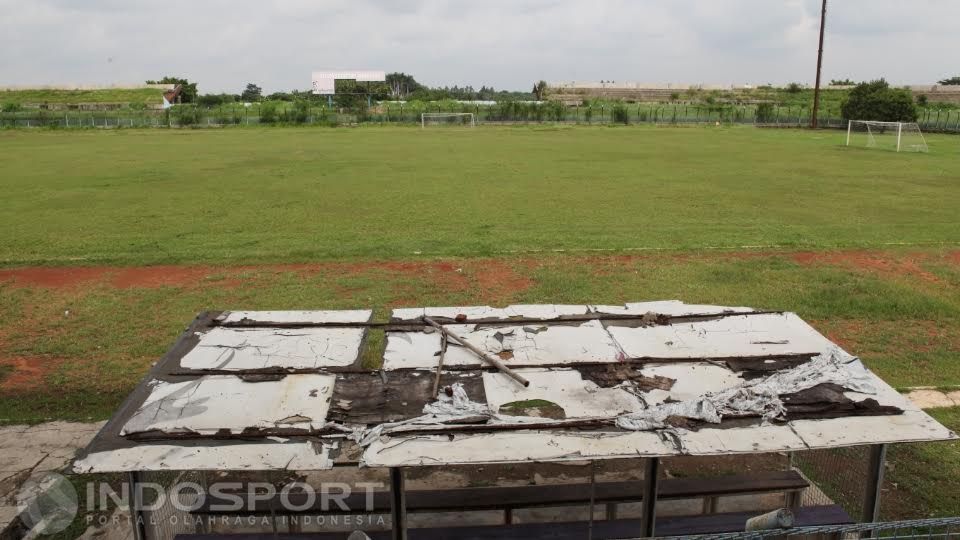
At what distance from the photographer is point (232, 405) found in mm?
4758

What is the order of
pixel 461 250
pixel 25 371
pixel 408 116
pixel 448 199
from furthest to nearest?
pixel 408 116 < pixel 448 199 < pixel 461 250 < pixel 25 371

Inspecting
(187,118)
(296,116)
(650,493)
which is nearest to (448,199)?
(650,493)

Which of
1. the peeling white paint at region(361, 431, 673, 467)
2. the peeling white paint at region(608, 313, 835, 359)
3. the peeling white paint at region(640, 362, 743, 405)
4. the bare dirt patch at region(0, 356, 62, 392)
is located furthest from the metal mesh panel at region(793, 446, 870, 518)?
the bare dirt patch at region(0, 356, 62, 392)

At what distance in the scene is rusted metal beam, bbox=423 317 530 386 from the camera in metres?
5.07

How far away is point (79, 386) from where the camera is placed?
334 inches

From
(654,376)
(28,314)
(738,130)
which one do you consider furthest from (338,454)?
(738,130)

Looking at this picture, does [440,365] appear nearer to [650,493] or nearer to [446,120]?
[650,493]

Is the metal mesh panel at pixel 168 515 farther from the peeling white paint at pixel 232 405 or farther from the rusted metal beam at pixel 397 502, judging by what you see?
the rusted metal beam at pixel 397 502

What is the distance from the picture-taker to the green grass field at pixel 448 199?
15172 millimetres

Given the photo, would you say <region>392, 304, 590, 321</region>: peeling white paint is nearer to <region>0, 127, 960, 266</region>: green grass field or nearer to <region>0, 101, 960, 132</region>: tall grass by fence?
<region>0, 127, 960, 266</region>: green grass field

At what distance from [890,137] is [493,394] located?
46.7m

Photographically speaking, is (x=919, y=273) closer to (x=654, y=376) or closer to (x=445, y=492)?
(x=654, y=376)

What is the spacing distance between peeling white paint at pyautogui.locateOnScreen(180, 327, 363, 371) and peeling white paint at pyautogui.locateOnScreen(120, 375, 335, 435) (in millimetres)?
268

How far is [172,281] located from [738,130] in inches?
1818
